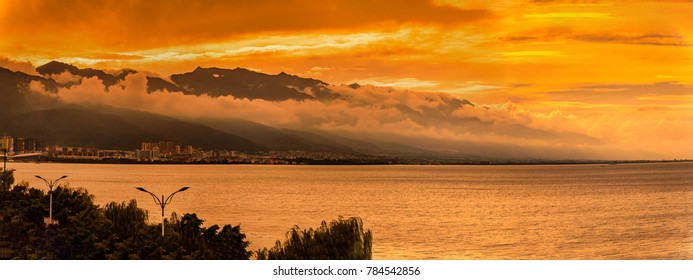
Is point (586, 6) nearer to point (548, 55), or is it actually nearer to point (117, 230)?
point (548, 55)

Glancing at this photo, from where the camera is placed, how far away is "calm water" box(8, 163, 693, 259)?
31.4 m

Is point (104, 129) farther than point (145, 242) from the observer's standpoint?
Yes

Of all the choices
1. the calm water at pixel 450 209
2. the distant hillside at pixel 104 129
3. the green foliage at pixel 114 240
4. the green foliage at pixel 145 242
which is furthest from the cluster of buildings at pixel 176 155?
the green foliage at pixel 114 240

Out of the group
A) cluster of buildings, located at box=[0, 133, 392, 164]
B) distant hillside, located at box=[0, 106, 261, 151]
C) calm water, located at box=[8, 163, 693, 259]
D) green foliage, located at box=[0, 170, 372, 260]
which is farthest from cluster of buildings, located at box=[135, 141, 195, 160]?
green foliage, located at box=[0, 170, 372, 260]

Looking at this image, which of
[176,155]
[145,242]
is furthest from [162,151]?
[145,242]

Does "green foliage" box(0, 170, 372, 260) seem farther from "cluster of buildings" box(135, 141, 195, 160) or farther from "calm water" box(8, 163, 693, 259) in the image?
"cluster of buildings" box(135, 141, 195, 160)

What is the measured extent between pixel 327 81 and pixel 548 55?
24.6ft

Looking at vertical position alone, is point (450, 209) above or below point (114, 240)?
above

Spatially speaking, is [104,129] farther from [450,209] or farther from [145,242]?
[145,242]

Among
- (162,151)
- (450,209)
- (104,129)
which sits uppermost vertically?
(104,129)

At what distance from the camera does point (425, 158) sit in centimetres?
3616

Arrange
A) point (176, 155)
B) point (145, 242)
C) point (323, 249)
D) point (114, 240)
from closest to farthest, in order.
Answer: point (145, 242), point (114, 240), point (323, 249), point (176, 155)

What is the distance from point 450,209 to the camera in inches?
1645
